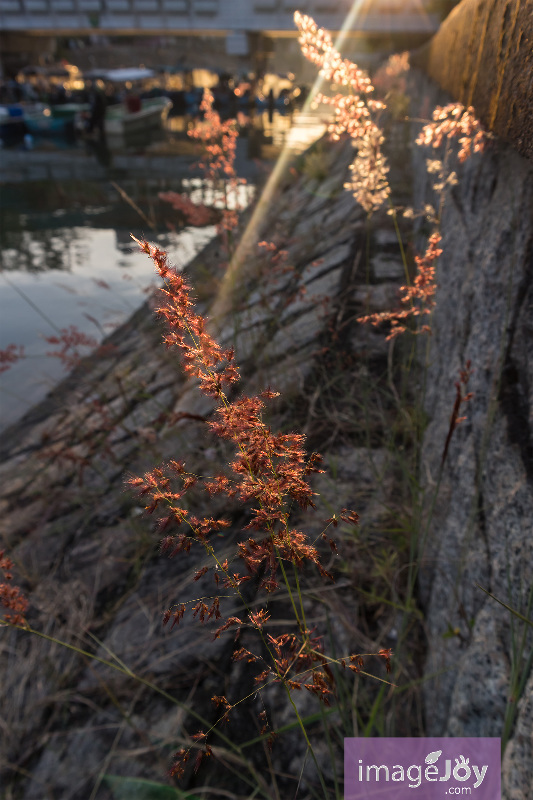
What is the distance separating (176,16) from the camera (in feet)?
123

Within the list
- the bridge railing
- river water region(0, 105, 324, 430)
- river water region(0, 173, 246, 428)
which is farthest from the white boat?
the bridge railing

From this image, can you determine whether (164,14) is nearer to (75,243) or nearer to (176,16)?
(176,16)

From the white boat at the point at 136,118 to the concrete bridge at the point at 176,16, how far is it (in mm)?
14584

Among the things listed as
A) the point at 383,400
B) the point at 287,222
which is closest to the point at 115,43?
the point at 287,222

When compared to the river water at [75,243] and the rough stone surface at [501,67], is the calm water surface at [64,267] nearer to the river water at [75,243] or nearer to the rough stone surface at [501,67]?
the river water at [75,243]

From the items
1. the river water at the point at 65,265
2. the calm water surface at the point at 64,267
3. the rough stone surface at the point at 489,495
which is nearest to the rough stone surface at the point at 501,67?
the rough stone surface at the point at 489,495

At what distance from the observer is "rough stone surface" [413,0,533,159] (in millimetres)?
1257

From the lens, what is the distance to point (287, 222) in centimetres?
645

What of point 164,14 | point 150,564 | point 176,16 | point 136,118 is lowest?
point 150,564

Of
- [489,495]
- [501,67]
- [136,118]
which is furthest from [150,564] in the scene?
[136,118]

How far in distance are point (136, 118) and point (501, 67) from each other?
21.4 m

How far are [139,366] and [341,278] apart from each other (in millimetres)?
1931

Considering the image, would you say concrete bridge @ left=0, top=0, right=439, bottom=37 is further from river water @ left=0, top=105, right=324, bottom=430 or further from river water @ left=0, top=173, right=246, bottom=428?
river water @ left=0, top=173, right=246, bottom=428

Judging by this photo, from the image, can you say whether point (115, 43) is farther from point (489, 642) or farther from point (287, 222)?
point (489, 642)
